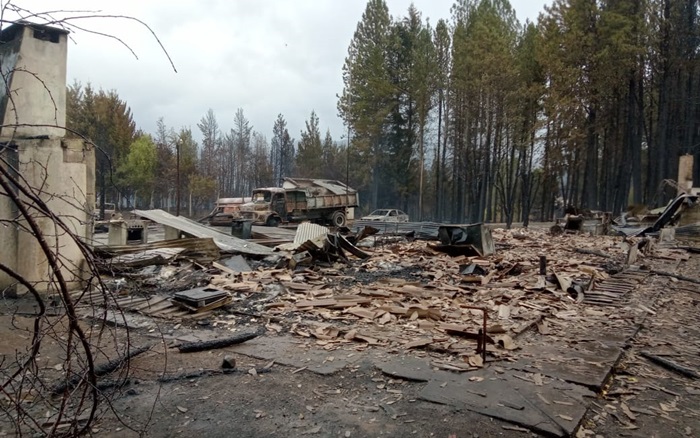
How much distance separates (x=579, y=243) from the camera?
15.9 m

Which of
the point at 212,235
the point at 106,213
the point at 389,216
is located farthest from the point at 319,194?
the point at 106,213

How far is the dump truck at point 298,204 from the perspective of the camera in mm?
25125

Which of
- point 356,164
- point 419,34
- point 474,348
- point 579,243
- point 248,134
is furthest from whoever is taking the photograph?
point 248,134

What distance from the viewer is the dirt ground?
333 cm

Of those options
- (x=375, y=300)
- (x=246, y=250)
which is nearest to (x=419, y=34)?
(x=246, y=250)

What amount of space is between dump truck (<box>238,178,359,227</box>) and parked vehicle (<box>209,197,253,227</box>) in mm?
1404

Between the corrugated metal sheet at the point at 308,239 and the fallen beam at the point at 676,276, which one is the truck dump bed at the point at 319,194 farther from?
the fallen beam at the point at 676,276

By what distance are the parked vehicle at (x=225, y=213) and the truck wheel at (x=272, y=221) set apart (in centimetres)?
238

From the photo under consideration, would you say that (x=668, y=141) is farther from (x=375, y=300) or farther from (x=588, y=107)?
(x=375, y=300)

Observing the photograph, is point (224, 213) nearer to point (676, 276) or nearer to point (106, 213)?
point (106, 213)

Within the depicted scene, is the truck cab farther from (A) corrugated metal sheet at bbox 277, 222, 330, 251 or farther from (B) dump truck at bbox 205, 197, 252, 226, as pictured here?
(A) corrugated metal sheet at bbox 277, 222, 330, 251

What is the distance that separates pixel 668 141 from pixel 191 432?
3186 centimetres

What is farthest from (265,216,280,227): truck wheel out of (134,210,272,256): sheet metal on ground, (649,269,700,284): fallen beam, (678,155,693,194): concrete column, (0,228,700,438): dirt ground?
(0,228,700,438): dirt ground

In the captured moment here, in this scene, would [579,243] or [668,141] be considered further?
[668,141]
